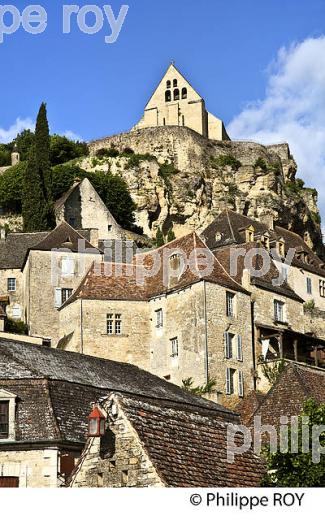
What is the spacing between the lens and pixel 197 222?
84.6m

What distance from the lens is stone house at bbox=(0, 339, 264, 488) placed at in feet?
54.3

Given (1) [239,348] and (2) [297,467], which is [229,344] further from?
(2) [297,467]

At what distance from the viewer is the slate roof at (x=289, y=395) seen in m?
29.4

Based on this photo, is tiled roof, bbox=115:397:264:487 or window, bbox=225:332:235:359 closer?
tiled roof, bbox=115:397:264:487

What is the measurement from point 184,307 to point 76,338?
18.4ft

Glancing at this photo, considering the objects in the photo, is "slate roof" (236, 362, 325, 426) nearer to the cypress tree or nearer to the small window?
the small window

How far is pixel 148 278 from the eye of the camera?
52.6 metres

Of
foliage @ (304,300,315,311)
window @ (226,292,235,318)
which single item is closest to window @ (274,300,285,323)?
window @ (226,292,235,318)

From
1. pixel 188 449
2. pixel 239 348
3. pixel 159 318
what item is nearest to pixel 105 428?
pixel 188 449

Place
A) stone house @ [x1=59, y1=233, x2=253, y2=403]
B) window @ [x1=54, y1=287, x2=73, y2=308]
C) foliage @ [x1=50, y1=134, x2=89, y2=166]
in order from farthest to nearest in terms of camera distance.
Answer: foliage @ [x1=50, y1=134, x2=89, y2=166] < window @ [x1=54, y1=287, x2=73, y2=308] < stone house @ [x1=59, y1=233, x2=253, y2=403]

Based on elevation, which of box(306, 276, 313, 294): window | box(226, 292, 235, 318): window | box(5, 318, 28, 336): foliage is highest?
box(306, 276, 313, 294): window

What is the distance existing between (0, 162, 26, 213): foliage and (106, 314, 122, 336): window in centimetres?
2741

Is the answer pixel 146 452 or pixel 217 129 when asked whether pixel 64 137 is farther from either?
pixel 146 452

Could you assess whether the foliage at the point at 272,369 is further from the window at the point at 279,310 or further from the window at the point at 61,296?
the window at the point at 61,296
